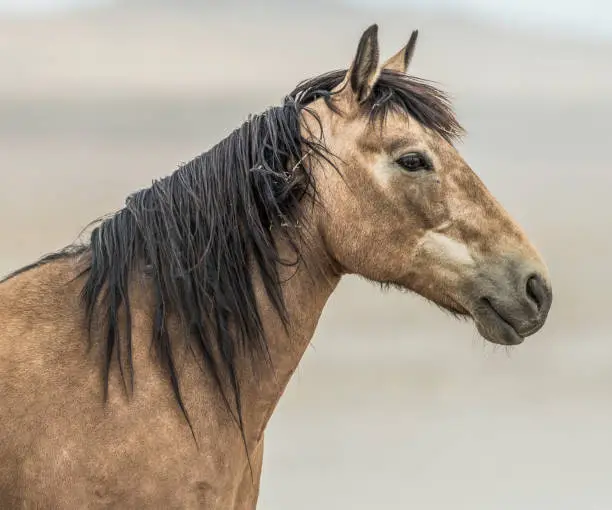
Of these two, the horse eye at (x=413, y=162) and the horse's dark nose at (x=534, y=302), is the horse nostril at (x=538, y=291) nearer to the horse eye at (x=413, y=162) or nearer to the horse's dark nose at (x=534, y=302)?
the horse's dark nose at (x=534, y=302)

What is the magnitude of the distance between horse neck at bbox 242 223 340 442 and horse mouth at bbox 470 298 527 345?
0.67m

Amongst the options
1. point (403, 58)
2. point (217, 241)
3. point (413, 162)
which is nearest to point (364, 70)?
point (413, 162)

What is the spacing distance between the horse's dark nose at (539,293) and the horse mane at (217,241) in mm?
753

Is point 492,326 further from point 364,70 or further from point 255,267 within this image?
point 364,70

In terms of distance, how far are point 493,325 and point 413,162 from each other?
2.57 feet

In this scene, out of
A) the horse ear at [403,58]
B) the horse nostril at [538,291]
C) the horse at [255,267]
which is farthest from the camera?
the horse ear at [403,58]

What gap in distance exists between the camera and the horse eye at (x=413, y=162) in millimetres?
3801

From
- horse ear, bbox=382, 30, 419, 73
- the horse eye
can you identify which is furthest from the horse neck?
horse ear, bbox=382, 30, 419, 73

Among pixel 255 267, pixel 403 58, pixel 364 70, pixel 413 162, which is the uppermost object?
pixel 403 58

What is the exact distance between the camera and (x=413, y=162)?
381 centimetres

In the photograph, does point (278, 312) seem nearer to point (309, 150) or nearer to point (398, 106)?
point (309, 150)

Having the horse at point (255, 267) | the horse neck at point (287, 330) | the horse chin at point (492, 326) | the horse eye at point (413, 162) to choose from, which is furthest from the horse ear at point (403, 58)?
the horse chin at point (492, 326)

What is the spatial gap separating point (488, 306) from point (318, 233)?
799mm

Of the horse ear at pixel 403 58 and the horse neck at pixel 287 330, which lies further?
the horse ear at pixel 403 58
